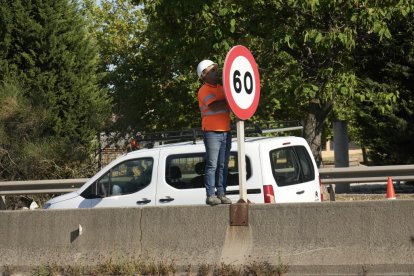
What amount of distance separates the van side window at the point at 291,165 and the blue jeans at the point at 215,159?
4.46 ft

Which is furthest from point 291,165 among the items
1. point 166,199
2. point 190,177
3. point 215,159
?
point 215,159

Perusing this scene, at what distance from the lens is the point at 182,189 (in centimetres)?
930

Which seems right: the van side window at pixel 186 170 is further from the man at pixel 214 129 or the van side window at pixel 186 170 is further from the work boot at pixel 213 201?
the work boot at pixel 213 201

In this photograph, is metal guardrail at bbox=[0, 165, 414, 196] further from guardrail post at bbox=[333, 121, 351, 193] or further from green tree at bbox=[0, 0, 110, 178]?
guardrail post at bbox=[333, 121, 351, 193]

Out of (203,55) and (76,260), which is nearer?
(76,260)

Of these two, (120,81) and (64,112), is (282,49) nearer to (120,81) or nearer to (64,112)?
(64,112)

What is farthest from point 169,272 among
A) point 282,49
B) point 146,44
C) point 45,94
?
point 146,44

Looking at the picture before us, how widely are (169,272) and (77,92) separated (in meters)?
10.5

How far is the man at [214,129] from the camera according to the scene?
7.55 metres

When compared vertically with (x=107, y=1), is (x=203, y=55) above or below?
below

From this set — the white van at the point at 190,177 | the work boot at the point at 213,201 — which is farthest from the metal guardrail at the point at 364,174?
the work boot at the point at 213,201

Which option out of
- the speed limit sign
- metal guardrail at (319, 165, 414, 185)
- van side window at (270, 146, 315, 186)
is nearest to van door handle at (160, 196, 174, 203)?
van side window at (270, 146, 315, 186)

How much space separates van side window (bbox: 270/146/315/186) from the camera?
896 centimetres

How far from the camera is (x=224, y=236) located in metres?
7.32
